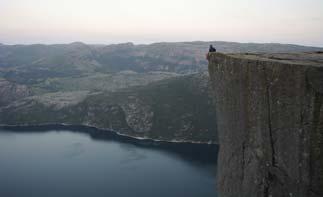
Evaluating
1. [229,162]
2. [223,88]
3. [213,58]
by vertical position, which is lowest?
[229,162]

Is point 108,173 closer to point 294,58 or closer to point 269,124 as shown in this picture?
point 294,58

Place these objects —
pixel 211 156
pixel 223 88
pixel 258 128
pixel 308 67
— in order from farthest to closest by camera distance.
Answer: pixel 211 156 → pixel 223 88 → pixel 258 128 → pixel 308 67

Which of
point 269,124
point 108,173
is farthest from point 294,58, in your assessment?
point 108,173

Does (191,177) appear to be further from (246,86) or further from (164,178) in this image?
(246,86)

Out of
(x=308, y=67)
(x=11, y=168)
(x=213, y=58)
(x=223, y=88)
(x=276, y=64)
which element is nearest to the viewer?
(x=308, y=67)

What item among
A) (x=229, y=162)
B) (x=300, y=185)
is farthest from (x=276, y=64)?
(x=229, y=162)

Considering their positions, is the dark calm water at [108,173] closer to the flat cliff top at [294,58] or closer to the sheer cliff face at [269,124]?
the sheer cliff face at [269,124]

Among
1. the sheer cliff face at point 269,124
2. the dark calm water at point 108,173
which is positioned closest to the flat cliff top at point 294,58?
the sheer cliff face at point 269,124
